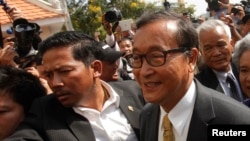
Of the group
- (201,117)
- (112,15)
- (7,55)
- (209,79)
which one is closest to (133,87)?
(209,79)

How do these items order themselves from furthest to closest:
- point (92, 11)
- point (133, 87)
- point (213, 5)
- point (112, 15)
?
point (92, 11), point (213, 5), point (112, 15), point (133, 87)

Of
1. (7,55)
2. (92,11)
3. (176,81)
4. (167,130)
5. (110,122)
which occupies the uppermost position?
(176,81)

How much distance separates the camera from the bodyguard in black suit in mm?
2227

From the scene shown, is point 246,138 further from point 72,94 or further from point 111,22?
point 111,22

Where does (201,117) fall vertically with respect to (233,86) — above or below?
above

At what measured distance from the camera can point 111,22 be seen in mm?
5488

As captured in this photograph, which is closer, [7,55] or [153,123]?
[153,123]

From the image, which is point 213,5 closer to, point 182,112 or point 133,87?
point 133,87

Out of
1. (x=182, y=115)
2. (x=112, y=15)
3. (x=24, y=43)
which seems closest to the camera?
(x=182, y=115)

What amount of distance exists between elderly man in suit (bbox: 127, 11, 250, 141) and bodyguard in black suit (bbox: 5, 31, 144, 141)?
19.0 inches

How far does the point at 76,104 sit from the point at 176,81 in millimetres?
740

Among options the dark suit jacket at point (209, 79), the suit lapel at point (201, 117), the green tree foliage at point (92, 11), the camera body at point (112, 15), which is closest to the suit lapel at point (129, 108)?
the suit lapel at point (201, 117)

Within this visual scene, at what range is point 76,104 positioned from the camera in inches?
93.9

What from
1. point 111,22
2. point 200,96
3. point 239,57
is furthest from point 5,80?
point 111,22
